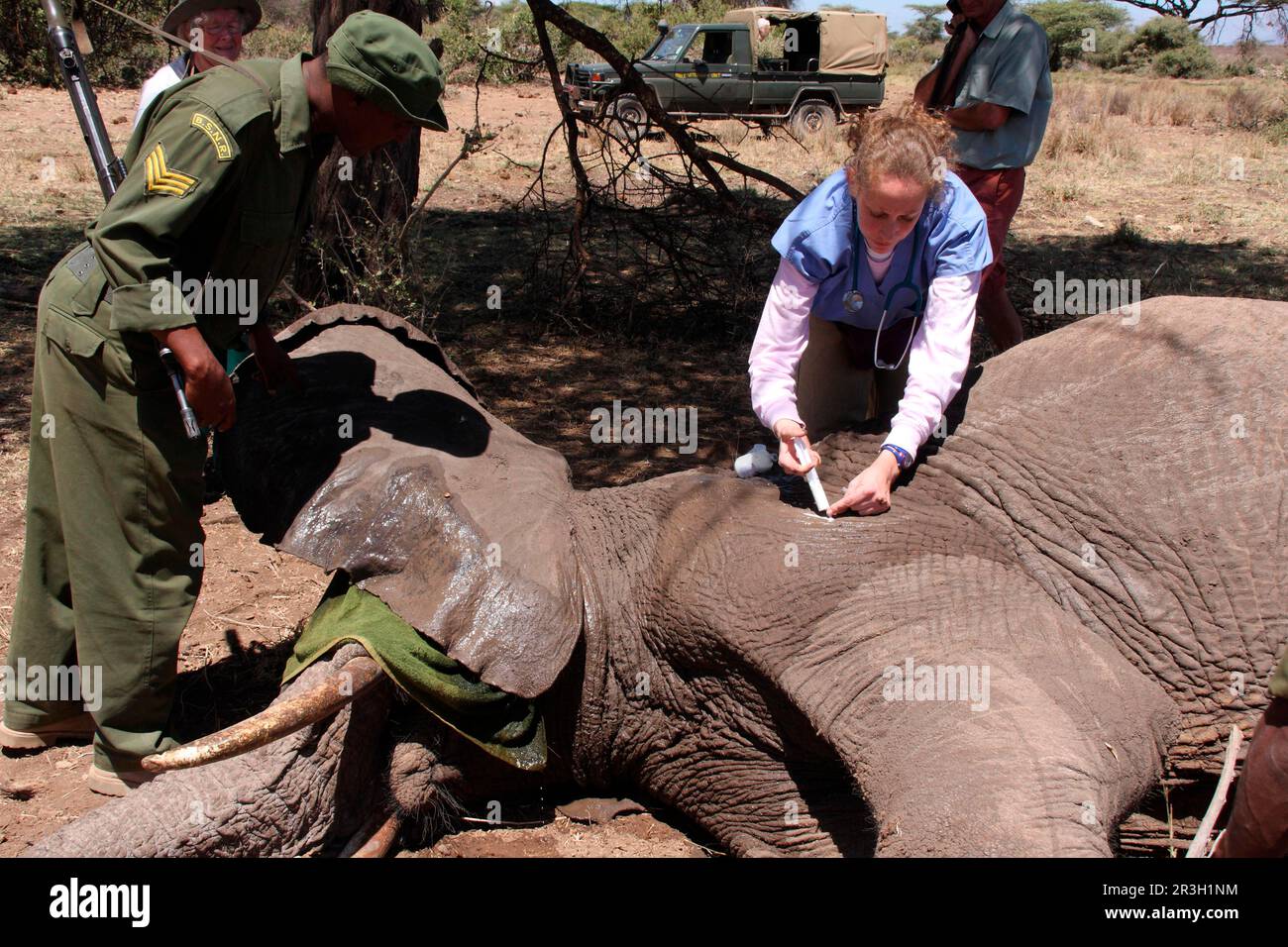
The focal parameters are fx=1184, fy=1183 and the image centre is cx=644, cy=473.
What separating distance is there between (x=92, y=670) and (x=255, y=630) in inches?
41.2

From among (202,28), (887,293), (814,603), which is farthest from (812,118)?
(814,603)

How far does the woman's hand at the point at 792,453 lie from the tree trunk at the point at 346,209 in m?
3.65

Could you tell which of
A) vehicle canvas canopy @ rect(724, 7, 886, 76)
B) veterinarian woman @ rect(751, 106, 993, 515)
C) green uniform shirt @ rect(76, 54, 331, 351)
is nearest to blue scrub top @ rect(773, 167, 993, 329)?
veterinarian woman @ rect(751, 106, 993, 515)

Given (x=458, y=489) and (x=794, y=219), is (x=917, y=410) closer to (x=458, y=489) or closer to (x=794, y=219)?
(x=794, y=219)

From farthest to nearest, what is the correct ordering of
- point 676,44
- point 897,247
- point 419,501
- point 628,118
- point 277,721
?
point 676,44
point 628,118
point 897,247
point 419,501
point 277,721

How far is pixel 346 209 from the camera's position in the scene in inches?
263

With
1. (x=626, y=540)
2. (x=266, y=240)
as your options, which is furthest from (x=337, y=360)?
(x=626, y=540)

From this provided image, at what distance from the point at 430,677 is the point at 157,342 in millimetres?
1196

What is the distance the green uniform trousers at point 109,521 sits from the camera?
3.30m

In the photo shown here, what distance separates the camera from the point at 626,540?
3492 millimetres

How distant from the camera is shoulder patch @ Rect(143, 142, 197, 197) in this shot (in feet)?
9.91

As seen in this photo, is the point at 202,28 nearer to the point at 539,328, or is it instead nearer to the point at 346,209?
the point at 346,209

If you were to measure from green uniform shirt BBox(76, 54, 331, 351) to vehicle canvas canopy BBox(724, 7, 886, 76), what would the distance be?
1910cm

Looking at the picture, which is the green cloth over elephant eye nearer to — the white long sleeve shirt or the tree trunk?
the white long sleeve shirt
